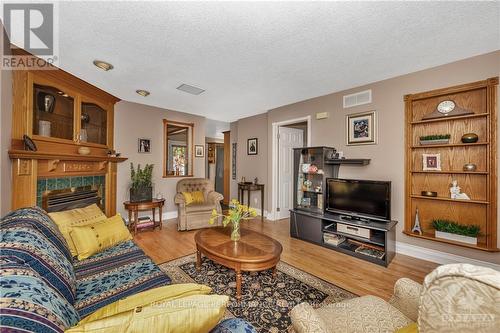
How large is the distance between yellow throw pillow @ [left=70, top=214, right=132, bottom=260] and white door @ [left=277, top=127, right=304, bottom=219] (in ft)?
10.9

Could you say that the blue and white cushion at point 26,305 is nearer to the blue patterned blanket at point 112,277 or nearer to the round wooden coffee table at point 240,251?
the blue patterned blanket at point 112,277

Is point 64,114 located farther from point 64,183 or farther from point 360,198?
point 360,198

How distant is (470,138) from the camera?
2.41m

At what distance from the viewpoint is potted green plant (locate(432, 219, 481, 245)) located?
240cm

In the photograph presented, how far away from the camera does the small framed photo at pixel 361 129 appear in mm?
3184

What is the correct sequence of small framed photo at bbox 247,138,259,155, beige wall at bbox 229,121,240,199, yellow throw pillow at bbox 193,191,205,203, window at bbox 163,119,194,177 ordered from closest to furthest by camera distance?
yellow throw pillow at bbox 193,191,205,203
window at bbox 163,119,194,177
small framed photo at bbox 247,138,259,155
beige wall at bbox 229,121,240,199

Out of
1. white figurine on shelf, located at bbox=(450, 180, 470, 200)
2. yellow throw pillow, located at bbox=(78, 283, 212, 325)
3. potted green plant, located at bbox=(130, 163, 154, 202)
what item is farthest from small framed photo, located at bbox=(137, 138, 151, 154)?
white figurine on shelf, located at bbox=(450, 180, 470, 200)

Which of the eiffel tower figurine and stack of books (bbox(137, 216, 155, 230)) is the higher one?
the eiffel tower figurine

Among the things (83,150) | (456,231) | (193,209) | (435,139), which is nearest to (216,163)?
(193,209)

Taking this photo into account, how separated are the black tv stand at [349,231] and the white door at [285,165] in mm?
1260

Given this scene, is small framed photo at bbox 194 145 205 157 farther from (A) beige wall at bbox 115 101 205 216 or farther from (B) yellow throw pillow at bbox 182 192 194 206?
(B) yellow throw pillow at bbox 182 192 194 206

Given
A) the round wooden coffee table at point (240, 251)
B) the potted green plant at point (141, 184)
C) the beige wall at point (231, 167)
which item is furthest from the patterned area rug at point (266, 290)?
the beige wall at point (231, 167)

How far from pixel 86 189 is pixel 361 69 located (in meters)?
4.35

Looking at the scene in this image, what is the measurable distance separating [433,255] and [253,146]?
380cm
